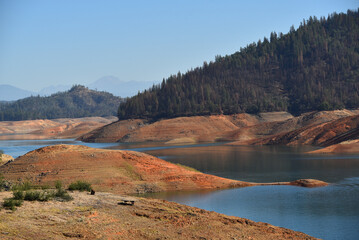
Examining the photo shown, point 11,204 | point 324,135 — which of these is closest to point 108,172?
point 11,204

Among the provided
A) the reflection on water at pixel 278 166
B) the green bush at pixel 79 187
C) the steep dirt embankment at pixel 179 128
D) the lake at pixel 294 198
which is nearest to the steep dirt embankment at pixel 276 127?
the steep dirt embankment at pixel 179 128

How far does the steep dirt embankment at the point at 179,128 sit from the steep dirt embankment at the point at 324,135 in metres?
31.0

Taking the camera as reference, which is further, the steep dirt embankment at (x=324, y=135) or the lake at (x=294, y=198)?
the steep dirt embankment at (x=324, y=135)

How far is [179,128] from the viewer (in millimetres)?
171750

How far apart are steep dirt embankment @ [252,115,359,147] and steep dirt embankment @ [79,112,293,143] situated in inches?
1222

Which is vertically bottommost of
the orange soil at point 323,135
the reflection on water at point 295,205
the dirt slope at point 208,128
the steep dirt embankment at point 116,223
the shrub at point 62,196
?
the reflection on water at point 295,205

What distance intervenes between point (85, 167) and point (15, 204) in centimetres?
2746

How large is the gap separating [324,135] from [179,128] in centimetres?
6271

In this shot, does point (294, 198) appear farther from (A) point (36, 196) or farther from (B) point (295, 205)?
(A) point (36, 196)

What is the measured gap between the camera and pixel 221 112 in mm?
190625

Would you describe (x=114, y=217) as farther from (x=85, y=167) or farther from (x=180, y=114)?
(x=180, y=114)

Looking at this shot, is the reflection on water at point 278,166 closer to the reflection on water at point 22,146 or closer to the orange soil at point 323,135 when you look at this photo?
the orange soil at point 323,135

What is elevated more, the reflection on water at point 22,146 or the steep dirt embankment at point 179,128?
the steep dirt embankment at point 179,128

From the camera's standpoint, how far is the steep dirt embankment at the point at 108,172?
52375mm
